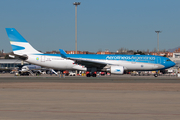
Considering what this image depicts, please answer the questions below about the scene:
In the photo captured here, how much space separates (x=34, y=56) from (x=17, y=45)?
3.79 metres

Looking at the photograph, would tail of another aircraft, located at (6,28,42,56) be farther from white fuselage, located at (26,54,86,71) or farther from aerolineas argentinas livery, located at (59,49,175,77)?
aerolineas argentinas livery, located at (59,49,175,77)

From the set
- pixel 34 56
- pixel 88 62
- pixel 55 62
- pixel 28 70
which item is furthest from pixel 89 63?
pixel 28 70

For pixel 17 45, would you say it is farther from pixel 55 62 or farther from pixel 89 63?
pixel 89 63

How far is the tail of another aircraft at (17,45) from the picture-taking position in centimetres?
4588

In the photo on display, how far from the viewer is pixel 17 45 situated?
46000 millimetres

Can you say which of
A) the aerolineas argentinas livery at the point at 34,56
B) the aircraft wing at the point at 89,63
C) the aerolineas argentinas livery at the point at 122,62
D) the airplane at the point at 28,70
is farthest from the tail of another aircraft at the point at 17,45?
the airplane at the point at 28,70

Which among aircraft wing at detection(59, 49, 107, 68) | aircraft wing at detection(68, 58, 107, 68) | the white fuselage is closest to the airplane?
the white fuselage

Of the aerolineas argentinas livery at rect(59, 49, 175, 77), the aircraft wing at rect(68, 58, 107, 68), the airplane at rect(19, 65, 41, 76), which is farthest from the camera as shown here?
the airplane at rect(19, 65, 41, 76)

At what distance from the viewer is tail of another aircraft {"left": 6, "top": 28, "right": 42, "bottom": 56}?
151ft

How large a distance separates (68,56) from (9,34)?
37.4ft
